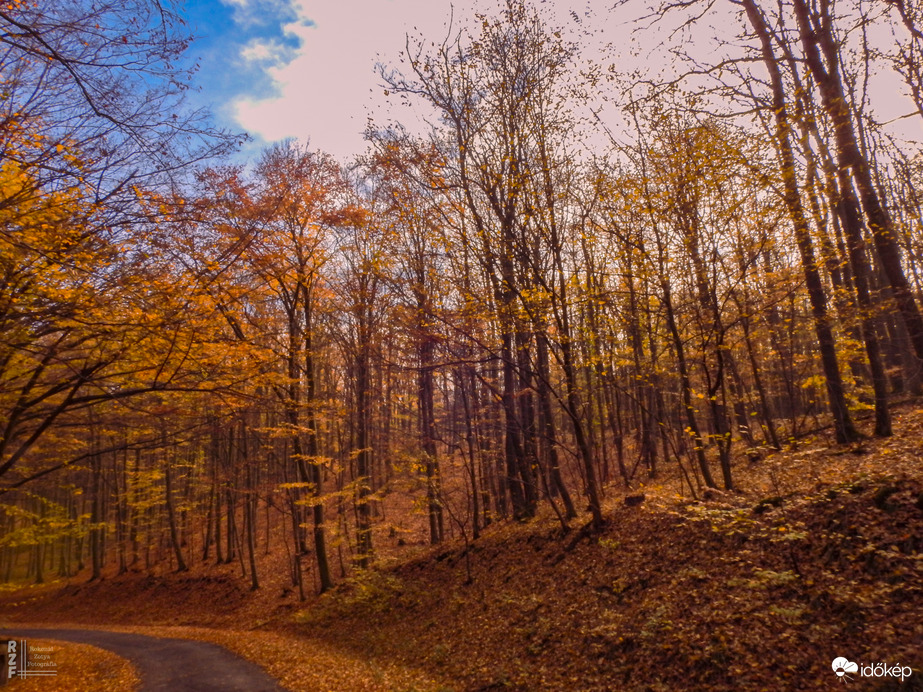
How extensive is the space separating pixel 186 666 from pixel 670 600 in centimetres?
1024

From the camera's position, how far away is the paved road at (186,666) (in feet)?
29.2

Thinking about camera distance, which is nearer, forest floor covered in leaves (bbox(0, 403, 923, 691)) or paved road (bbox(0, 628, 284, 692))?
forest floor covered in leaves (bbox(0, 403, 923, 691))

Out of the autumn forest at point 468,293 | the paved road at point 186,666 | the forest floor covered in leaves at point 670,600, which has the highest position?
the autumn forest at point 468,293

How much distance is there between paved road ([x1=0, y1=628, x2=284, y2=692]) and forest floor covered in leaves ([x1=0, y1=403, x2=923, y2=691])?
1.70 feet

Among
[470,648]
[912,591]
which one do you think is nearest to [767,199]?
[912,591]

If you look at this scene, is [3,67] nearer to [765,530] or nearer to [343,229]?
[765,530]

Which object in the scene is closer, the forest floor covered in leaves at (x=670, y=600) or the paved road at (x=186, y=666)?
the forest floor covered in leaves at (x=670, y=600)

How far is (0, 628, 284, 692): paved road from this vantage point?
8.90 meters

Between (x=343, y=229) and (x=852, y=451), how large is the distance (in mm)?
14767

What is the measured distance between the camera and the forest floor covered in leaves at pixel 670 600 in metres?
5.03

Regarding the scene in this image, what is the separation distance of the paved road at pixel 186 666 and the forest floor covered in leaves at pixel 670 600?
517mm

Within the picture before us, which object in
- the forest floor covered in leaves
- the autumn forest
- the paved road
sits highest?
the autumn forest

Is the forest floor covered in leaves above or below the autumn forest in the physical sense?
below

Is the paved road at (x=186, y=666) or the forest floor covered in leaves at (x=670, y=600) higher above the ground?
the forest floor covered in leaves at (x=670, y=600)
